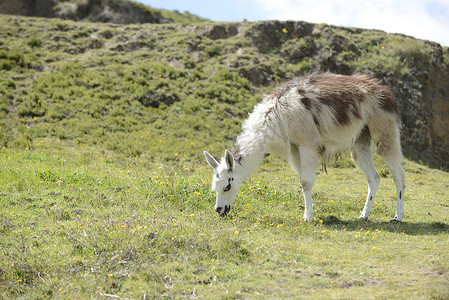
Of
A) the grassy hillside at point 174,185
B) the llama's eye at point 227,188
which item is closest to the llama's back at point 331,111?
the llama's eye at point 227,188

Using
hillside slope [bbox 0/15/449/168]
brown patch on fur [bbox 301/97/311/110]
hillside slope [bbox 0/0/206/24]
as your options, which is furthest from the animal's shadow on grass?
hillside slope [bbox 0/0/206/24]

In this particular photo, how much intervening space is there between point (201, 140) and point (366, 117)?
23.2 feet

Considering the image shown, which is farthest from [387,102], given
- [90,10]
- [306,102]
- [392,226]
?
[90,10]

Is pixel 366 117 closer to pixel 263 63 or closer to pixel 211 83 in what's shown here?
pixel 211 83

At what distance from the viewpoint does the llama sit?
7457 millimetres

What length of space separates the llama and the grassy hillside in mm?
703

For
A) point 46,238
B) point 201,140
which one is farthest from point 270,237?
point 201,140

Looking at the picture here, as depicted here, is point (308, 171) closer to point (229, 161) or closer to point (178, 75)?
point (229, 161)

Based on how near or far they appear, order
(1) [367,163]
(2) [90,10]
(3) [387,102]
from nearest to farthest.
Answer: (3) [387,102] < (1) [367,163] < (2) [90,10]

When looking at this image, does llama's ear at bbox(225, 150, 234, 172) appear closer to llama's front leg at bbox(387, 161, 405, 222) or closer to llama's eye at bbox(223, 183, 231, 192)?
llama's eye at bbox(223, 183, 231, 192)

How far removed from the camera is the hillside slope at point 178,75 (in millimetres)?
14219

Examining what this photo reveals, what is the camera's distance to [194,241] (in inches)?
215

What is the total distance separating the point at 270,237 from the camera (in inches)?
245

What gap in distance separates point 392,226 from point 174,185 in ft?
13.0
